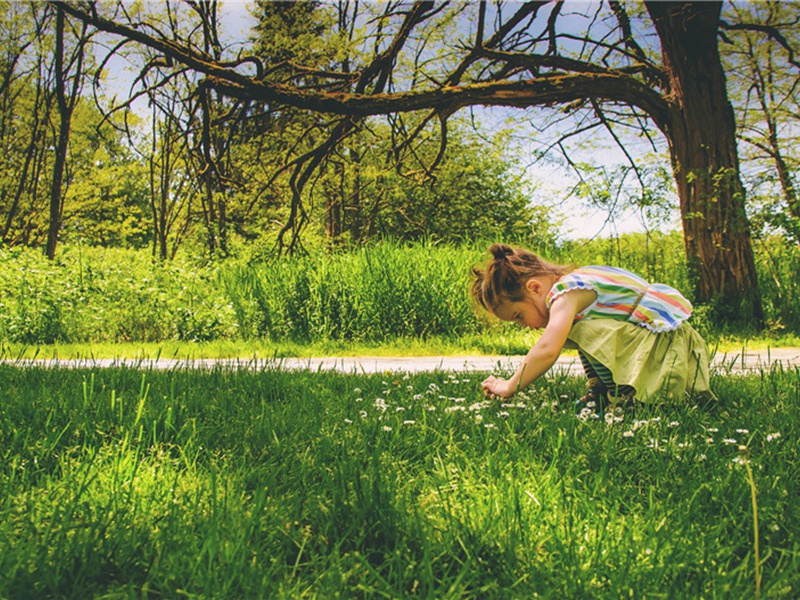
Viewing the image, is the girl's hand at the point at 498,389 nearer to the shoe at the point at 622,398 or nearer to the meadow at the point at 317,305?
the shoe at the point at 622,398

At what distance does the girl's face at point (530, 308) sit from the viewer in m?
3.28

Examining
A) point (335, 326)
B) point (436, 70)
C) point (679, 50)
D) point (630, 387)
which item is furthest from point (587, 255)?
point (630, 387)

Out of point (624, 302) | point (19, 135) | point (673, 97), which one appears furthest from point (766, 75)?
point (19, 135)

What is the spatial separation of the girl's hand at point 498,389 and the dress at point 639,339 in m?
0.50

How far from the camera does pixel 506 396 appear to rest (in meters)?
2.98

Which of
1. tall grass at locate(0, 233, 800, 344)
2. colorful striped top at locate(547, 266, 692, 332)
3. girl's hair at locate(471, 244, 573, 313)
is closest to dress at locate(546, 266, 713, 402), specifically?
colorful striped top at locate(547, 266, 692, 332)

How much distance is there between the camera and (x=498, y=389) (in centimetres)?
301

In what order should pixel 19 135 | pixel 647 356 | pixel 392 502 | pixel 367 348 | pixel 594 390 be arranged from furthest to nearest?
pixel 19 135
pixel 367 348
pixel 594 390
pixel 647 356
pixel 392 502

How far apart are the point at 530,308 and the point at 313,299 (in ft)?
19.1

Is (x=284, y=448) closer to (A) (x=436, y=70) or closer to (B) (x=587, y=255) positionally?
(B) (x=587, y=255)

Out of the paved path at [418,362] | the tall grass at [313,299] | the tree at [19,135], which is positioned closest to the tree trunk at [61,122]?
the tall grass at [313,299]

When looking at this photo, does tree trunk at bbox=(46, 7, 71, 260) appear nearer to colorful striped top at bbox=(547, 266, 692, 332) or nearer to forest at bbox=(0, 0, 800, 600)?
forest at bbox=(0, 0, 800, 600)

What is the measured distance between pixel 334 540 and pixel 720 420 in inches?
77.7

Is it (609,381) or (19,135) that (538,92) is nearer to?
(609,381)
